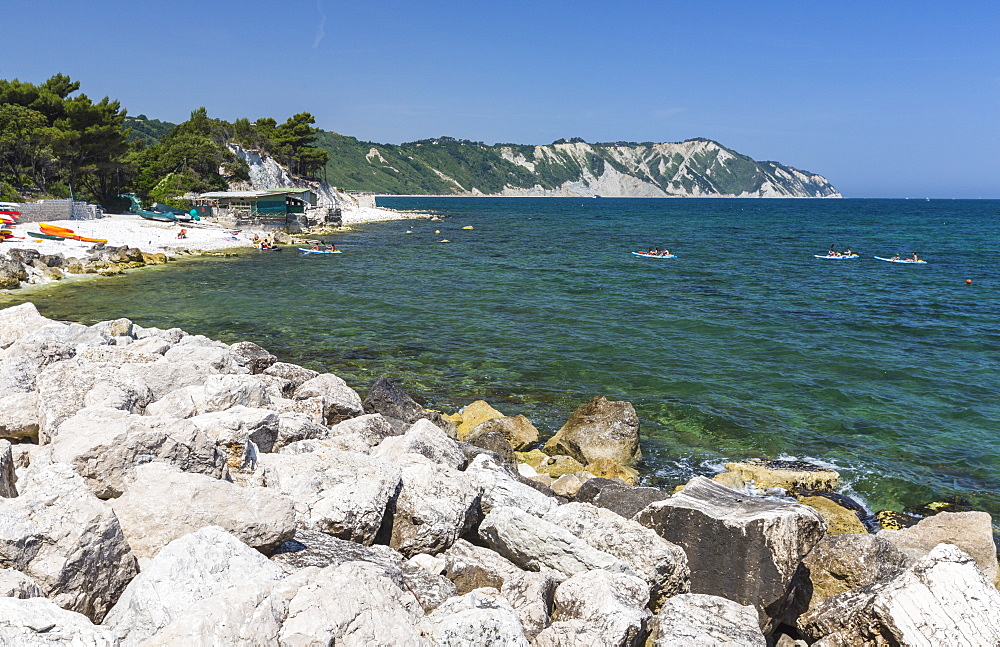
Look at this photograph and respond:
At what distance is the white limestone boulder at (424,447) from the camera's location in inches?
377

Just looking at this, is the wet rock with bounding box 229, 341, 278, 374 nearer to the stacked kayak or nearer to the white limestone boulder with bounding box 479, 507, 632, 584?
the white limestone boulder with bounding box 479, 507, 632, 584

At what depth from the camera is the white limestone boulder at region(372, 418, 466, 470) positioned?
958cm

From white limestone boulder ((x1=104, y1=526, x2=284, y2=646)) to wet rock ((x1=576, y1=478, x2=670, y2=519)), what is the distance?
5370mm

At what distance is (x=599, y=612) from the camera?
6031 millimetres

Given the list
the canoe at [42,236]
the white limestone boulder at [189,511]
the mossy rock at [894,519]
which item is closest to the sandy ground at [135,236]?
the canoe at [42,236]

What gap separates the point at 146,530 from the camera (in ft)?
19.2

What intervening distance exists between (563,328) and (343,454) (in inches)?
754

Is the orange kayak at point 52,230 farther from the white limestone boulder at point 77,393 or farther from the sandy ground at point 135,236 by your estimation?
the white limestone boulder at point 77,393

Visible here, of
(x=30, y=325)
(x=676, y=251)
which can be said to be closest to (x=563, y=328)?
(x=30, y=325)

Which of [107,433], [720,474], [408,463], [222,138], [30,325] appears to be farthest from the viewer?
[222,138]

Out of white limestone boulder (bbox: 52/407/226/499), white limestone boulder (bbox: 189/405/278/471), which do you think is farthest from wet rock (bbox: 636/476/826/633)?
white limestone boulder (bbox: 52/407/226/499)

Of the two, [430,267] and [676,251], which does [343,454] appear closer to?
[430,267]

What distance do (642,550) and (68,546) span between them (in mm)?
5491

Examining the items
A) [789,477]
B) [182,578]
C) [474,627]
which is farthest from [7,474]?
[789,477]
